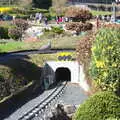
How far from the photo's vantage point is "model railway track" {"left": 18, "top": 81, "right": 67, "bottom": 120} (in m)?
35.3

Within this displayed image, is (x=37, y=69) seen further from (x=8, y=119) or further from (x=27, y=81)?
(x=8, y=119)

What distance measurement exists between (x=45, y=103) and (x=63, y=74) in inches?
517

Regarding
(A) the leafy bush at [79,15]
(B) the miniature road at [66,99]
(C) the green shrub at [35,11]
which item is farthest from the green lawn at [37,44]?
(C) the green shrub at [35,11]

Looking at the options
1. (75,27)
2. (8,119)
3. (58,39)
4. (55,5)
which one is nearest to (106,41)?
(8,119)

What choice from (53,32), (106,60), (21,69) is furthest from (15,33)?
(106,60)

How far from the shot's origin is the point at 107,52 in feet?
106

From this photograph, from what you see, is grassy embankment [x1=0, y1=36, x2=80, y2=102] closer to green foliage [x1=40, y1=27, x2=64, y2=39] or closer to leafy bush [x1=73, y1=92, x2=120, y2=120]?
green foliage [x1=40, y1=27, x2=64, y2=39]

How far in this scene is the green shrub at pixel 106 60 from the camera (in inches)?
1261

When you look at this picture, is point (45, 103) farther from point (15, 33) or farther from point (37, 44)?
point (15, 33)

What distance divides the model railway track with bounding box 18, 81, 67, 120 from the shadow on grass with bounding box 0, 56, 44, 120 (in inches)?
52.3

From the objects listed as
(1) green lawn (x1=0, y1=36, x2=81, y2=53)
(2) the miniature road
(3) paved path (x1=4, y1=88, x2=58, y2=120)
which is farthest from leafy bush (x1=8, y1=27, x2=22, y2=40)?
(3) paved path (x1=4, y1=88, x2=58, y2=120)

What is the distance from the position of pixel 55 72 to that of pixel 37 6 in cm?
6253

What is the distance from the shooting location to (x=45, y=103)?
4028 cm

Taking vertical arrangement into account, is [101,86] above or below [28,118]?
above
